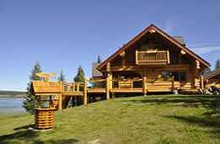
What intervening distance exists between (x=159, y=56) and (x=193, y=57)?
10.4 feet

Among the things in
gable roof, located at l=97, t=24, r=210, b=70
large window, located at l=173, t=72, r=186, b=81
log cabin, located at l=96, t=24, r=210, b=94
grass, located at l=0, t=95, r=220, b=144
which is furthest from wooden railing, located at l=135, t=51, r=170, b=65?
grass, located at l=0, t=95, r=220, b=144

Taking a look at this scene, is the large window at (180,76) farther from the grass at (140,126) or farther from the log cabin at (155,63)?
the grass at (140,126)

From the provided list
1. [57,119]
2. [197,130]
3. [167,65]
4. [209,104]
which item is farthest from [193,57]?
[197,130]

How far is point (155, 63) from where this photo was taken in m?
31.6

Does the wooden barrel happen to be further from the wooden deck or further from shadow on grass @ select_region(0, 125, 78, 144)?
the wooden deck

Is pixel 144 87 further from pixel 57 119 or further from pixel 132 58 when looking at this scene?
pixel 57 119

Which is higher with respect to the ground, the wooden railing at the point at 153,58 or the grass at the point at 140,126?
the wooden railing at the point at 153,58

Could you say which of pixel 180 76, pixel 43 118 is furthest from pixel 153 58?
pixel 43 118

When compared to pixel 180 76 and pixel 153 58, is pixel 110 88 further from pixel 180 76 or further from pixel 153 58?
pixel 180 76

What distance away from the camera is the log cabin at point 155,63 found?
31297mm

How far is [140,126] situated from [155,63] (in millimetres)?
17326

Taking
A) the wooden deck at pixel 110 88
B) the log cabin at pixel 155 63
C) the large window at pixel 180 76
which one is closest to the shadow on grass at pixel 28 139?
the wooden deck at pixel 110 88

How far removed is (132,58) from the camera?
33.5m

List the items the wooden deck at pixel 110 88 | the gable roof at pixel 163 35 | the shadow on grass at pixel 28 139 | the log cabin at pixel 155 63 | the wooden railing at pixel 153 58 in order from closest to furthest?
the shadow on grass at pixel 28 139
the wooden deck at pixel 110 88
the gable roof at pixel 163 35
the log cabin at pixel 155 63
the wooden railing at pixel 153 58
